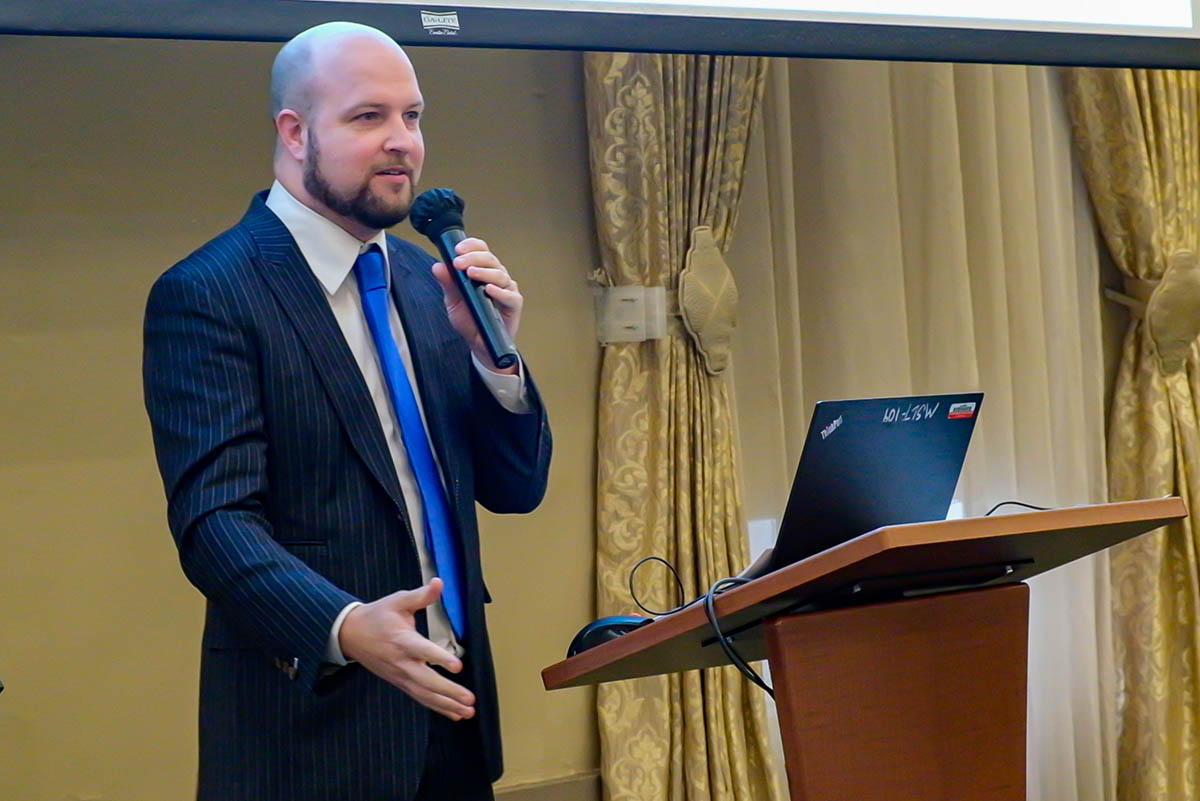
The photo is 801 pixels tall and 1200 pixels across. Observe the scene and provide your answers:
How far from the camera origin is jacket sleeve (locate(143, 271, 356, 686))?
1.39m

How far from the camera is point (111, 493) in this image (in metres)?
2.49

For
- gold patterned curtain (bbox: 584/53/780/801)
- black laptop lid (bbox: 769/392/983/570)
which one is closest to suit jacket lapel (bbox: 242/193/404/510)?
black laptop lid (bbox: 769/392/983/570)

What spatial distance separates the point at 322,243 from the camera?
5.52ft

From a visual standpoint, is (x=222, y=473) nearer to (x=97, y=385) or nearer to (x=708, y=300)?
(x=97, y=385)

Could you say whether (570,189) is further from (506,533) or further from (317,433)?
(317,433)

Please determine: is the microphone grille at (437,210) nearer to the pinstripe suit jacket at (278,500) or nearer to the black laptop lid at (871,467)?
the pinstripe suit jacket at (278,500)

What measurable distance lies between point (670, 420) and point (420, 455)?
1216 millimetres

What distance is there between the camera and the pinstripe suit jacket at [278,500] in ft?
4.85

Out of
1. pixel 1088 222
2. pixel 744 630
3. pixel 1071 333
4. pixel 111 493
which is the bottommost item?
pixel 744 630

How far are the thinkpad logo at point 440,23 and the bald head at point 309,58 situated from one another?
59 cm

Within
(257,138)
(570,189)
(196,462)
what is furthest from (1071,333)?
(196,462)

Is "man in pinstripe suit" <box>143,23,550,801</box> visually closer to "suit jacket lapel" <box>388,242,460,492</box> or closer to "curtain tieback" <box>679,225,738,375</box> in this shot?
"suit jacket lapel" <box>388,242,460,492</box>

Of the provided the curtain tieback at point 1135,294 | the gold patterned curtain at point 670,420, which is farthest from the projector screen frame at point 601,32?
the curtain tieback at point 1135,294

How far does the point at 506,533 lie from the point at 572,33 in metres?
1.06
